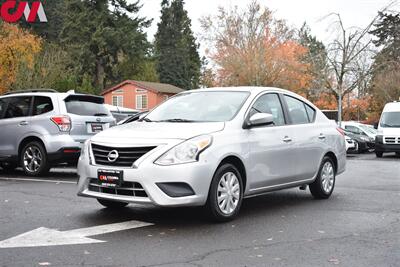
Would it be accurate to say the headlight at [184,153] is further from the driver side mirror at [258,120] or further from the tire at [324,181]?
the tire at [324,181]

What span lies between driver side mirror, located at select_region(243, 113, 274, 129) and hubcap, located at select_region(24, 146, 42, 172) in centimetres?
583

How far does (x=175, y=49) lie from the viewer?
75.7 metres

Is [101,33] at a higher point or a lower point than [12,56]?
higher

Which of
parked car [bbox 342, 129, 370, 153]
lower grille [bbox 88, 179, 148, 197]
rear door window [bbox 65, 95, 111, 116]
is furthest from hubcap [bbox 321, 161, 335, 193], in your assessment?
parked car [bbox 342, 129, 370, 153]

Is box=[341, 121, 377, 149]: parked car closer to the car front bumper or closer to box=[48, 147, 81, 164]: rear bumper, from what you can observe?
box=[48, 147, 81, 164]: rear bumper

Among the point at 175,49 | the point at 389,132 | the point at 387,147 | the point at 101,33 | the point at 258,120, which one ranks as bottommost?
the point at 387,147

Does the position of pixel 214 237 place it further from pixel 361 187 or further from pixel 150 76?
pixel 150 76

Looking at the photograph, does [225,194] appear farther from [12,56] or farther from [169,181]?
[12,56]

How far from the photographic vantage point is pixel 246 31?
4525 centimetres

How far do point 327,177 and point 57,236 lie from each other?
4735mm

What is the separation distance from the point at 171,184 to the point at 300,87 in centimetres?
4314

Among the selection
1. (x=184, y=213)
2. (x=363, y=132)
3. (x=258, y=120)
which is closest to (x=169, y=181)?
(x=184, y=213)

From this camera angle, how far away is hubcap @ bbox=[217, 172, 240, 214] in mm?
6699

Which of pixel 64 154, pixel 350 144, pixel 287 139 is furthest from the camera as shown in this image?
pixel 350 144
